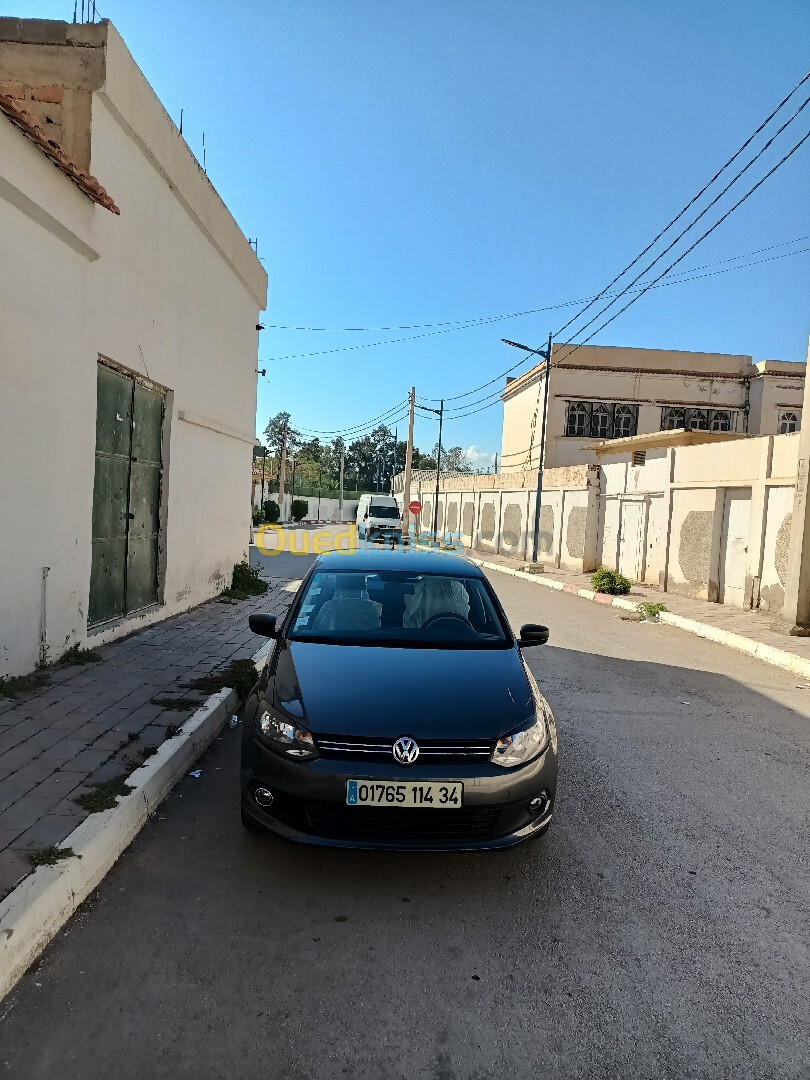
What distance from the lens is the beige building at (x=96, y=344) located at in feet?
18.4

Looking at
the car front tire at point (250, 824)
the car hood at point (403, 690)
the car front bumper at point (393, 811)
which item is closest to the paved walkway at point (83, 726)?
the car front tire at point (250, 824)

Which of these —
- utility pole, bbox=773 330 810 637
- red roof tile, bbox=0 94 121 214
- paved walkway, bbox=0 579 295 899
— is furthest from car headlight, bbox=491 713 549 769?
utility pole, bbox=773 330 810 637

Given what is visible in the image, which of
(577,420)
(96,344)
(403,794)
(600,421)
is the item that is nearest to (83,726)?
(403,794)

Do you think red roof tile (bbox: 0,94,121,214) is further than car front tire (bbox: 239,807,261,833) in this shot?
Yes

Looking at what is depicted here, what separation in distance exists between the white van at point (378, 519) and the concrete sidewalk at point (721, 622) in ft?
44.4

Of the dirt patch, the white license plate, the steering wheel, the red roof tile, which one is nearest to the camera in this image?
the white license plate

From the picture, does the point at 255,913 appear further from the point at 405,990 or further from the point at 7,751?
the point at 7,751

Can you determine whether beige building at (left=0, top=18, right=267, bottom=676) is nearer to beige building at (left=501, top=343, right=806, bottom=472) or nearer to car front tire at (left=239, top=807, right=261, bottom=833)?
car front tire at (left=239, top=807, right=261, bottom=833)

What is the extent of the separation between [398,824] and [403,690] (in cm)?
67

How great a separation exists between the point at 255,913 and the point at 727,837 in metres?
2.59

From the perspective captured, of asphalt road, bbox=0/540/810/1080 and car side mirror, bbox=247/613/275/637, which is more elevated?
car side mirror, bbox=247/613/275/637

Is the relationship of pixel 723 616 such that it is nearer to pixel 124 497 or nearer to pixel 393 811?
pixel 124 497

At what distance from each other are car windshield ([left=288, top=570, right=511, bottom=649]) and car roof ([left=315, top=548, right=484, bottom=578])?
73mm

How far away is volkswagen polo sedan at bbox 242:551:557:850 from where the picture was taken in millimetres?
3104
